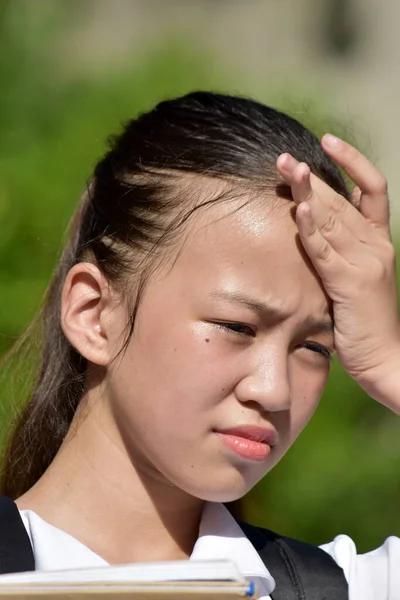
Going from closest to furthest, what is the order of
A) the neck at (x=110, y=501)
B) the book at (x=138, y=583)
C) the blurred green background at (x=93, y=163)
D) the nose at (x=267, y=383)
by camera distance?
the book at (x=138, y=583)
the nose at (x=267, y=383)
the neck at (x=110, y=501)
the blurred green background at (x=93, y=163)

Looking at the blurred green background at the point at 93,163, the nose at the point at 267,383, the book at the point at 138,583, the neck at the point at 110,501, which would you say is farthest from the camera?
the blurred green background at the point at 93,163

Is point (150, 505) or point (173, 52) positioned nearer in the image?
point (150, 505)

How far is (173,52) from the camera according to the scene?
89.1 inches

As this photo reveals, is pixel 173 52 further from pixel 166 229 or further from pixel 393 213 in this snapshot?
pixel 166 229

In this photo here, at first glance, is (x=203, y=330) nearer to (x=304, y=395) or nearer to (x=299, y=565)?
(x=304, y=395)

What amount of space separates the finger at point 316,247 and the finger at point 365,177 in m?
0.11

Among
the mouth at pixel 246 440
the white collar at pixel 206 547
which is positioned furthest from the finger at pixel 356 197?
the white collar at pixel 206 547

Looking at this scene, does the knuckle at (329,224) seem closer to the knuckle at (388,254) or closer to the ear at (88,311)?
the knuckle at (388,254)

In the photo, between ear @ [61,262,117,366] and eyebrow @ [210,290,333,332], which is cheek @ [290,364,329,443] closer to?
eyebrow @ [210,290,333,332]

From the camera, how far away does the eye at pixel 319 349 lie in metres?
1.36

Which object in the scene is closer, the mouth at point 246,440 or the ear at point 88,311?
the mouth at point 246,440

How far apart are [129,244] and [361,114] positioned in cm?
163

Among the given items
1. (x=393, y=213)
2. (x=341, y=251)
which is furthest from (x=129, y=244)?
(x=393, y=213)

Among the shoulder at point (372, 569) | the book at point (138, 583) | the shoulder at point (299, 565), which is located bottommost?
the shoulder at point (372, 569)
